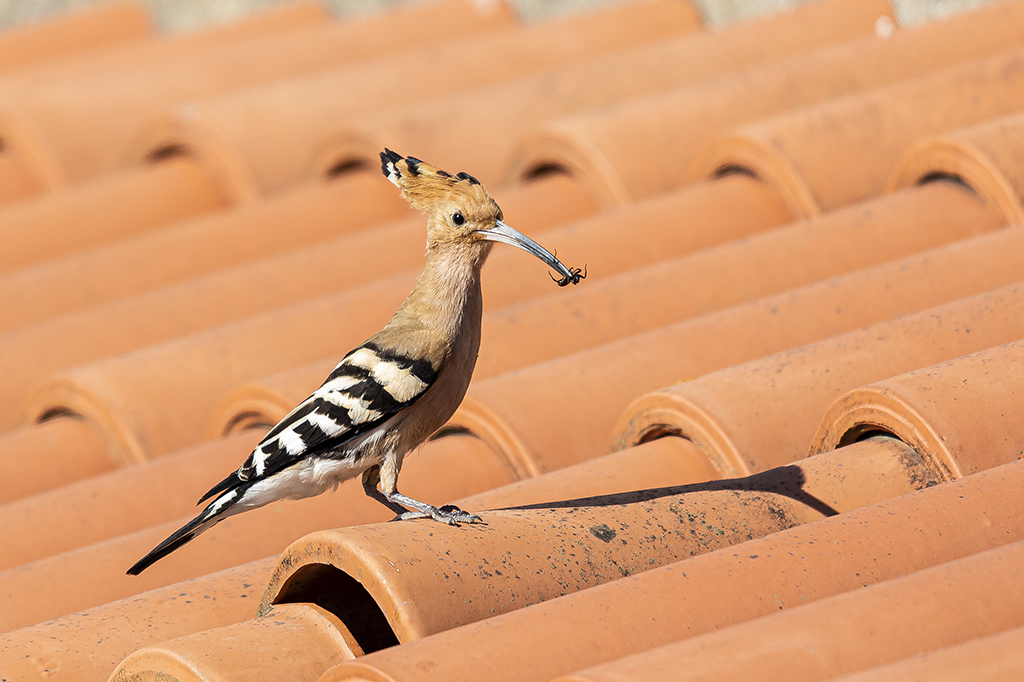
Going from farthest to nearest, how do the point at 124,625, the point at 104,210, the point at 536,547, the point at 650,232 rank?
the point at 104,210, the point at 650,232, the point at 124,625, the point at 536,547

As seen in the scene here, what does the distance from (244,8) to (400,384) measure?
20.6 ft

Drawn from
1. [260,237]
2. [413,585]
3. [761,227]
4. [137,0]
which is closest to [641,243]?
[761,227]

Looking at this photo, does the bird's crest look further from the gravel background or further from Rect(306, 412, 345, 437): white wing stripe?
the gravel background

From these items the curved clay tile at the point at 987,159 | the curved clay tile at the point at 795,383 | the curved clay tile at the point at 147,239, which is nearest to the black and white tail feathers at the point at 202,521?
the curved clay tile at the point at 795,383

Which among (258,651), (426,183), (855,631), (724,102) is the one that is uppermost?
(724,102)

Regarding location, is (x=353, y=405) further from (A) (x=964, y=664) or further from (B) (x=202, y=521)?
(A) (x=964, y=664)

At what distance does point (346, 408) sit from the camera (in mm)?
3205

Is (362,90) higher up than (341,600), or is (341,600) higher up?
(362,90)

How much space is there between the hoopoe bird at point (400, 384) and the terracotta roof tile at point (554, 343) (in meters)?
0.20

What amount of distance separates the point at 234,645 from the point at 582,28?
4.77m

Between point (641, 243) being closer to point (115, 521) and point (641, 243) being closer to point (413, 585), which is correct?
point (115, 521)

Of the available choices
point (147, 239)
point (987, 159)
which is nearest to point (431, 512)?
point (987, 159)

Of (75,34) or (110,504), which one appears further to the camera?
(75,34)

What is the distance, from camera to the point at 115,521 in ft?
12.3
